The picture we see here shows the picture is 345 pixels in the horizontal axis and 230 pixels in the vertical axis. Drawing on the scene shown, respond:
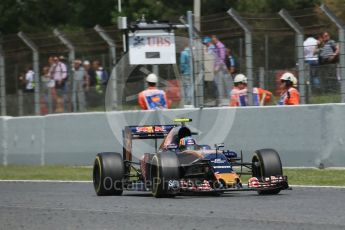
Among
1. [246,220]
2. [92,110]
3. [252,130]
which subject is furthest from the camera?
[92,110]

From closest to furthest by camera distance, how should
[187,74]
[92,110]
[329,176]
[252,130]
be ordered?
1. [329,176]
2. [252,130]
3. [187,74]
4. [92,110]

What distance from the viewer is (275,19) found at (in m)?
17.7

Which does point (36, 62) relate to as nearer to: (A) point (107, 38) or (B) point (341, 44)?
(A) point (107, 38)

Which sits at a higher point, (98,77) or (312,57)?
(312,57)

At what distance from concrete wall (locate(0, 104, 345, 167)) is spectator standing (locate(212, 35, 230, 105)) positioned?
57 cm

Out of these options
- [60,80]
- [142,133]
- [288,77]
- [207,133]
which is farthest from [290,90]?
[60,80]

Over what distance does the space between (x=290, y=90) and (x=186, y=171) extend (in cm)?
502

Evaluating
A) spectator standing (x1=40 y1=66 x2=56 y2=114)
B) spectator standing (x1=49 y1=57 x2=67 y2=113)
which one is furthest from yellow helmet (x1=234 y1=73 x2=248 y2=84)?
spectator standing (x1=40 y1=66 x2=56 y2=114)

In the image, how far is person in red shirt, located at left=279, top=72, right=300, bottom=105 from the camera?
17.0 metres

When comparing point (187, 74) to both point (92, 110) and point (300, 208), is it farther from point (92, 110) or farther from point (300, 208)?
point (300, 208)

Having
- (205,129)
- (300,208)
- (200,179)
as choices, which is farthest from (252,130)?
(300,208)

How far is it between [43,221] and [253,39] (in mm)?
8637

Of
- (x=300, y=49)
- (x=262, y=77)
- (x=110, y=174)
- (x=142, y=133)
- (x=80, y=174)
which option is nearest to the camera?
(x=110, y=174)

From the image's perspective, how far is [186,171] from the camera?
12.6m
